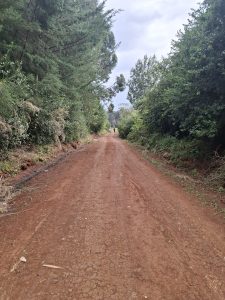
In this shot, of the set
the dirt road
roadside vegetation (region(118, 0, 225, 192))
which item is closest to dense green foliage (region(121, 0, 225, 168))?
roadside vegetation (region(118, 0, 225, 192))

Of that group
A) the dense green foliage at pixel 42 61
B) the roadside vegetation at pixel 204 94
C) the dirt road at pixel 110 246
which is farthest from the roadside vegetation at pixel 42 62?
the roadside vegetation at pixel 204 94

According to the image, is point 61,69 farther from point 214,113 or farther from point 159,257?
point 159,257

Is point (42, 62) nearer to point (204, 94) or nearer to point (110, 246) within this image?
point (204, 94)

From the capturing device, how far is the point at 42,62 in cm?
1558

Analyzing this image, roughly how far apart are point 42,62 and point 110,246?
1204 cm

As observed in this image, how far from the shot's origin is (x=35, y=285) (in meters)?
4.01

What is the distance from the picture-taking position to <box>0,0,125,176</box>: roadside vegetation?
11930mm

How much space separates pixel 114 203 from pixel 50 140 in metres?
10.1

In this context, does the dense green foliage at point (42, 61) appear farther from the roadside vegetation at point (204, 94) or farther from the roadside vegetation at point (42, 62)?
the roadside vegetation at point (204, 94)

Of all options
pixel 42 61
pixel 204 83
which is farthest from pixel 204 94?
pixel 42 61

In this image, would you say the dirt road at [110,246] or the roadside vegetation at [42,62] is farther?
the roadside vegetation at [42,62]

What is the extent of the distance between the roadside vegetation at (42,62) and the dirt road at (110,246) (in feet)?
14.4

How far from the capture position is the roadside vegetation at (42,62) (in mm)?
11930

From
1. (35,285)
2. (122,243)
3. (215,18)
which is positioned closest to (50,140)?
(215,18)
